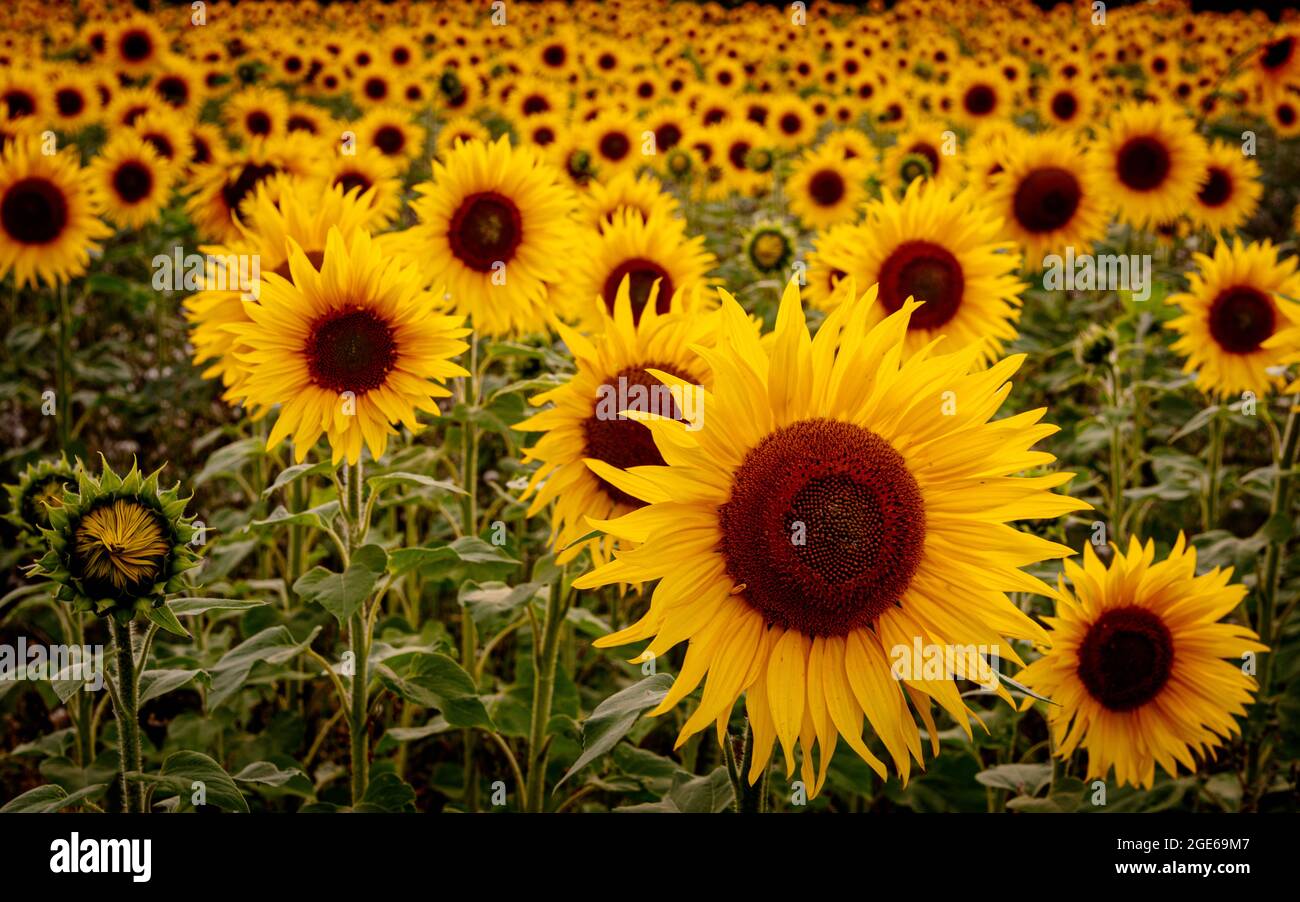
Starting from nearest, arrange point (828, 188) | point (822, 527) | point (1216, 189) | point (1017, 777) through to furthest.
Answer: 1. point (822, 527)
2. point (1017, 777)
3. point (1216, 189)
4. point (828, 188)

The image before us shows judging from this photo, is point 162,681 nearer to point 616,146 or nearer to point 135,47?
point 616,146

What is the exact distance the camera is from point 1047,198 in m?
5.30

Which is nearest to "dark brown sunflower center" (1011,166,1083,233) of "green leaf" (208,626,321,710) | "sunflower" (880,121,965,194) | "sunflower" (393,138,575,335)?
"sunflower" (880,121,965,194)

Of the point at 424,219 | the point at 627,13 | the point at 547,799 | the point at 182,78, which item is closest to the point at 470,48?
the point at 182,78

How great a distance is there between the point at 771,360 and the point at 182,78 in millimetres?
9286

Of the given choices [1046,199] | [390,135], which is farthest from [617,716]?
[390,135]

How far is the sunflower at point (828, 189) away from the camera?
23.8 ft

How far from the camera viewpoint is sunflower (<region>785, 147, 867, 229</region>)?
7.25 metres

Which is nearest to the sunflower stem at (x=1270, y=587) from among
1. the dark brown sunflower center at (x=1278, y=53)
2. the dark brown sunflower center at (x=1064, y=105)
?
the dark brown sunflower center at (x=1278, y=53)

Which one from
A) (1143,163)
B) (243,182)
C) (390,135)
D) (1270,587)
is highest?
(390,135)

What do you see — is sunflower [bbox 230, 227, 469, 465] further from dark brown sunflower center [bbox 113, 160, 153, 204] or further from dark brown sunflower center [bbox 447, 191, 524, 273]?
A: dark brown sunflower center [bbox 113, 160, 153, 204]

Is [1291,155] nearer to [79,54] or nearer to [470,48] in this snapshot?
[470,48]

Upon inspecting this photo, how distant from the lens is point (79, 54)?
35.7ft

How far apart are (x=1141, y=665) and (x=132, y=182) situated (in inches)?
242
